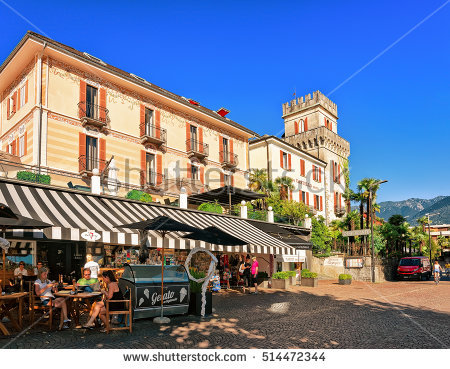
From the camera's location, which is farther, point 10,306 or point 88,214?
point 88,214

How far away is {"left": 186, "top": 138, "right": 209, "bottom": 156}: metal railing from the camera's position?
25328mm

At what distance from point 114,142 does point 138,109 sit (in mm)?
2942

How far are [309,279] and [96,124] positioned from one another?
46.1 feet

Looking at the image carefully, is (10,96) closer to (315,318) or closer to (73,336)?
(73,336)

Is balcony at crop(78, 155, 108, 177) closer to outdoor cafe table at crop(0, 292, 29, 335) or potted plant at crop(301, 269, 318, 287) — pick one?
outdoor cafe table at crop(0, 292, 29, 335)

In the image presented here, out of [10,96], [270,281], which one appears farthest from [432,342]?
[10,96]

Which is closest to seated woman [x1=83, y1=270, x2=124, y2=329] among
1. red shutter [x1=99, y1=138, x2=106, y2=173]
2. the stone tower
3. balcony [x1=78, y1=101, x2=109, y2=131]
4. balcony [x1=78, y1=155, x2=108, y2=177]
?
balcony [x1=78, y1=155, x2=108, y2=177]

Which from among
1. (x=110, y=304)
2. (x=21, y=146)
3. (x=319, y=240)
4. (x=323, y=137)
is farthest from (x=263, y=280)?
(x=323, y=137)

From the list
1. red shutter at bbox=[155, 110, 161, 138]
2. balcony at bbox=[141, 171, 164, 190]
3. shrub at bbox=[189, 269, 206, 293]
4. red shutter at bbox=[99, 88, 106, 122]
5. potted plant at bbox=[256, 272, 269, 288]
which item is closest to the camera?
shrub at bbox=[189, 269, 206, 293]

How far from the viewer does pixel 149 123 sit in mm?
23328

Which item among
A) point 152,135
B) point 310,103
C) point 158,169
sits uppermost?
point 310,103

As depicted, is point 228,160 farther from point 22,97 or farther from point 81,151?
point 22,97

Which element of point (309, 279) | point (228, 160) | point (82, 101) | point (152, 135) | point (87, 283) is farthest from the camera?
point (228, 160)

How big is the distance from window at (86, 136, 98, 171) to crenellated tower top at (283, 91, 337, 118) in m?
32.2
